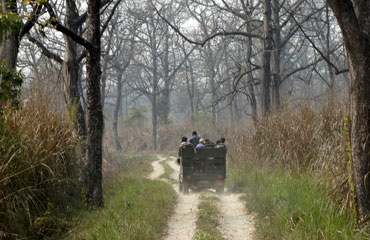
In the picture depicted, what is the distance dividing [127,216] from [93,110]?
8.01 ft

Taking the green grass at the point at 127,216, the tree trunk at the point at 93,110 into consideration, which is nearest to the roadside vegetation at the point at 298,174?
the green grass at the point at 127,216

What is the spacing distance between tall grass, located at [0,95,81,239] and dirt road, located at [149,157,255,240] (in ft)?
7.03

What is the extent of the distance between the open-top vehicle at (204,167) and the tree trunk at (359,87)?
594cm

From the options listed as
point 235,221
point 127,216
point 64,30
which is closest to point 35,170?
point 127,216

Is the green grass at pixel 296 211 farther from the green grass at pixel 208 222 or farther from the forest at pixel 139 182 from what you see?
the green grass at pixel 208 222

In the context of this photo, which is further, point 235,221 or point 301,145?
point 301,145

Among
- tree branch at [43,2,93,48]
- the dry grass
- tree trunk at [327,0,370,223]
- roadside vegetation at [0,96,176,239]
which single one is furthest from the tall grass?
the dry grass

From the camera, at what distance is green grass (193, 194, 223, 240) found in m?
5.79

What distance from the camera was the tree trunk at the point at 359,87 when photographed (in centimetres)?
486

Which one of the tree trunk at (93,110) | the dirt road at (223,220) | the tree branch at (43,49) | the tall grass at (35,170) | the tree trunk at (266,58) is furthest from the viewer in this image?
the tree trunk at (266,58)

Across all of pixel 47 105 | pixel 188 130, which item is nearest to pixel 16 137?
pixel 47 105

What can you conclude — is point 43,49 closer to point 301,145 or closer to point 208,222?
point 208,222

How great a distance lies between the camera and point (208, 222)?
22.5 ft

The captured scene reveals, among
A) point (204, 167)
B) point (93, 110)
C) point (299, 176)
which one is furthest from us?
point (204, 167)
